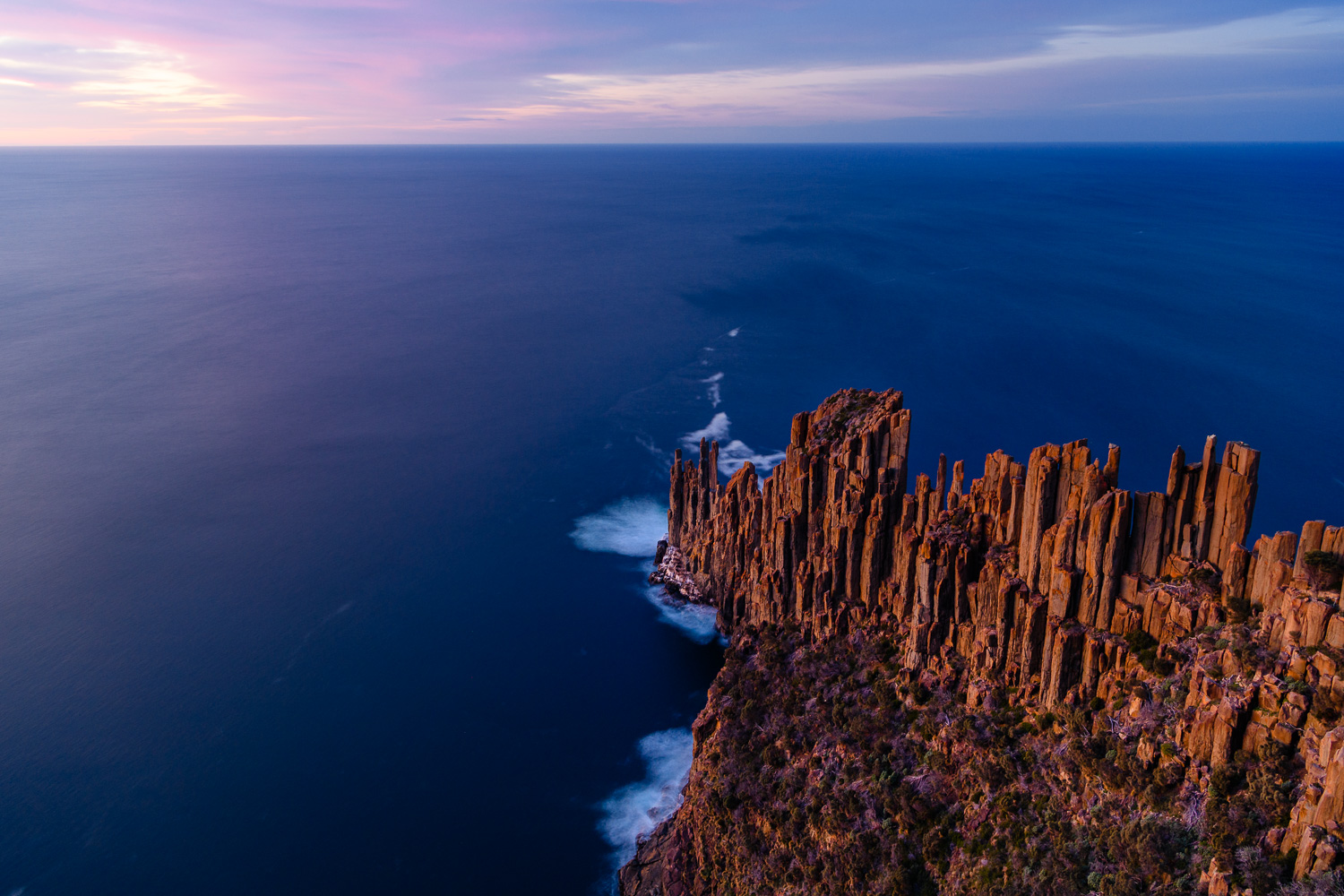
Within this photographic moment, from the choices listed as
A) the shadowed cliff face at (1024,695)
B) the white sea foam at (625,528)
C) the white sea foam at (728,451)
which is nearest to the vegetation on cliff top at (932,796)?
the shadowed cliff face at (1024,695)

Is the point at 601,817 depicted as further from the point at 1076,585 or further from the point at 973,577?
the point at 1076,585

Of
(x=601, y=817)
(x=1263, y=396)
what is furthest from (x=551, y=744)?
(x=1263, y=396)

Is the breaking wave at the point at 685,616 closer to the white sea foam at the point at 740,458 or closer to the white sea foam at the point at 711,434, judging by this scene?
the white sea foam at the point at 740,458

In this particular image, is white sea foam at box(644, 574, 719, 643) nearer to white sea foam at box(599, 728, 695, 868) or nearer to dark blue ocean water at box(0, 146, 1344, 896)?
dark blue ocean water at box(0, 146, 1344, 896)

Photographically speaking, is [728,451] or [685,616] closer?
[685,616]

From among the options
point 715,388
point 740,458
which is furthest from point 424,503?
point 715,388

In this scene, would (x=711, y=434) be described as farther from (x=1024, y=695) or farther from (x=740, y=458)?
(x=1024, y=695)
